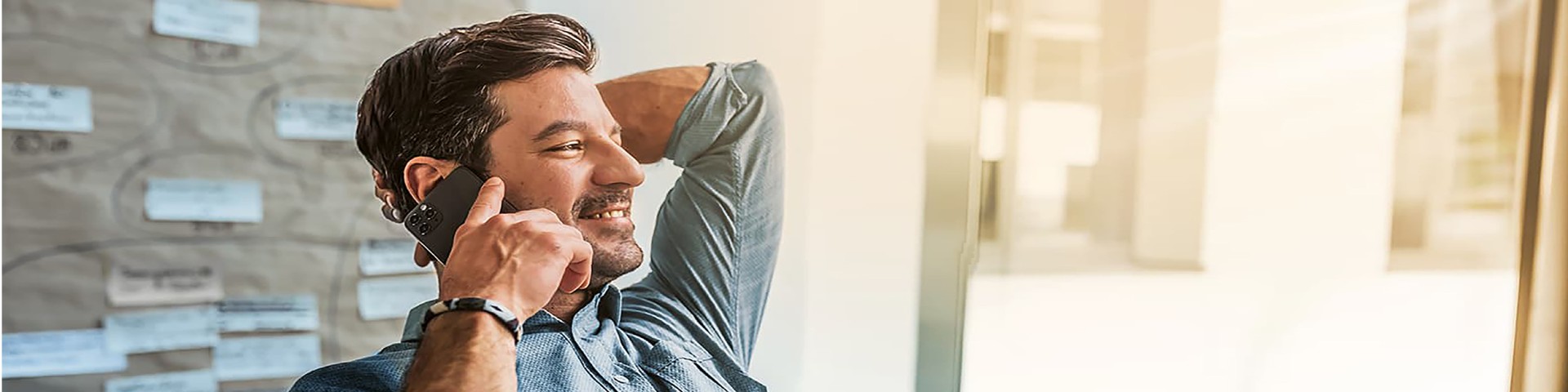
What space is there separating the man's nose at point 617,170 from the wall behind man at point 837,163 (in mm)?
110

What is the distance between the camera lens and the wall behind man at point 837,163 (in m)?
1.19

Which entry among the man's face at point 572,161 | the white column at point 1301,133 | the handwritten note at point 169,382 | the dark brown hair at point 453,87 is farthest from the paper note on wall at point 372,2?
the white column at point 1301,133

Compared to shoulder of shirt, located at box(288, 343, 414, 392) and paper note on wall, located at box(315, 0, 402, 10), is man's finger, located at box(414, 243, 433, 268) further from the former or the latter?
paper note on wall, located at box(315, 0, 402, 10)

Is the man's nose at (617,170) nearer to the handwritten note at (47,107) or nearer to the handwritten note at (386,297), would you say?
the handwritten note at (386,297)

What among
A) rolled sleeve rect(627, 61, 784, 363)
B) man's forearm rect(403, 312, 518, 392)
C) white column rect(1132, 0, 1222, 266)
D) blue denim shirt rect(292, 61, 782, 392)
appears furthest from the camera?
white column rect(1132, 0, 1222, 266)

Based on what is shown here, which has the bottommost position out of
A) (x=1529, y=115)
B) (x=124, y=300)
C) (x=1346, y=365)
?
(x=1346, y=365)

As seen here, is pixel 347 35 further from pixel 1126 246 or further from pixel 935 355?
pixel 1126 246

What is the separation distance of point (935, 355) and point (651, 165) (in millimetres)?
619

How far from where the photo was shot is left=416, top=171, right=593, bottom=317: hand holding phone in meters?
0.94

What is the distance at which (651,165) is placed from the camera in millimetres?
1076

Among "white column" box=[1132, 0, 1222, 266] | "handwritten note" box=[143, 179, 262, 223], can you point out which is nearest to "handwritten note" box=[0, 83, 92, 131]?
"handwritten note" box=[143, 179, 262, 223]

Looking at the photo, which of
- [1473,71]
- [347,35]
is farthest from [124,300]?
[1473,71]

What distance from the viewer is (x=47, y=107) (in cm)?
99

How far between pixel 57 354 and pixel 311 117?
0.34 m
